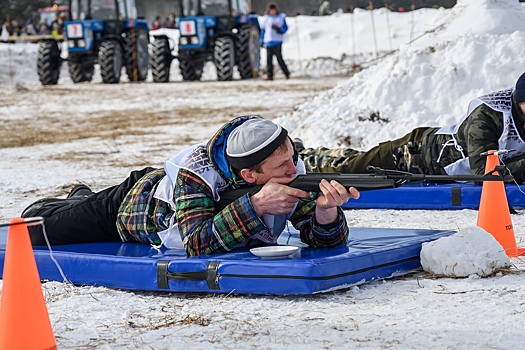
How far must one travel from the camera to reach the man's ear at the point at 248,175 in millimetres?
4273

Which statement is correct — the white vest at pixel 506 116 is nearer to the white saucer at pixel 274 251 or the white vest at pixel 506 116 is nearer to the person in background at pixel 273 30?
the white saucer at pixel 274 251

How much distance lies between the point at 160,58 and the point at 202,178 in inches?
815

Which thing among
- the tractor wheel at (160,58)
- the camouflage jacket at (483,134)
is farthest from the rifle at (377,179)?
the tractor wheel at (160,58)

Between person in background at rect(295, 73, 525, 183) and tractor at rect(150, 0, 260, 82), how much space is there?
1631 centimetres

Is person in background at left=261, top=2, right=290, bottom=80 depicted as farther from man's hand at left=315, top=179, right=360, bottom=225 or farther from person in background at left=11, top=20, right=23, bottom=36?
person in background at left=11, top=20, right=23, bottom=36

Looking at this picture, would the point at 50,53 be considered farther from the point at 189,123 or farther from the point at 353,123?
the point at 353,123

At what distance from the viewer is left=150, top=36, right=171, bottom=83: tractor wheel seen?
80.4 feet

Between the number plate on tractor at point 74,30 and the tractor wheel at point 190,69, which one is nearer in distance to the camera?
the number plate on tractor at point 74,30

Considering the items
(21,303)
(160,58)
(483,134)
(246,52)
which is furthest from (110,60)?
(21,303)

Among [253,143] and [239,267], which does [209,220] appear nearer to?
[239,267]

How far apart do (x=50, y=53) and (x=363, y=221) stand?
2021cm

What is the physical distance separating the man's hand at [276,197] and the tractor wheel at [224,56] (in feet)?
62.9

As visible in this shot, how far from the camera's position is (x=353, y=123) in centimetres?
991

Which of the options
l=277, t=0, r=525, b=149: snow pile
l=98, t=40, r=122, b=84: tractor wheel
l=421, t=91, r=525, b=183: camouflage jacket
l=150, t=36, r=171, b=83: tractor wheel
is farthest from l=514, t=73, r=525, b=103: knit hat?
l=150, t=36, r=171, b=83: tractor wheel
